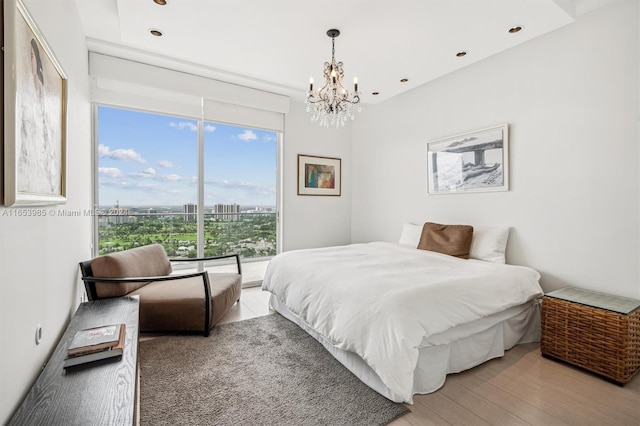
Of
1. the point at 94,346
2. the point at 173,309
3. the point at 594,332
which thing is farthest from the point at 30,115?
the point at 594,332

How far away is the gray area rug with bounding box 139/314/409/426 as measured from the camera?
1752mm

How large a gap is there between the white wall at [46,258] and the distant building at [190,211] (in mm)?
1188

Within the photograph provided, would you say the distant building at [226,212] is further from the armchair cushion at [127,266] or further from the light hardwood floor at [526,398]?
the light hardwood floor at [526,398]

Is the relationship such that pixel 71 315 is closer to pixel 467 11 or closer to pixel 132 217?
pixel 132 217

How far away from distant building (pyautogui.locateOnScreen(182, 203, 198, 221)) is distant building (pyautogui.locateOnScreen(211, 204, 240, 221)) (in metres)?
0.24

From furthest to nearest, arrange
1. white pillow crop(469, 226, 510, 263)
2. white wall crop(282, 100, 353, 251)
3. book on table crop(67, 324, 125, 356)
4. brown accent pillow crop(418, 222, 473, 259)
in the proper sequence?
white wall crop(282, 100, 353, 251) < brown accent pillow crop(418, 222, 473, 259) < white pillow crop(469, 226, 510, 263) < book on table crop(67, 324, 125, 356)

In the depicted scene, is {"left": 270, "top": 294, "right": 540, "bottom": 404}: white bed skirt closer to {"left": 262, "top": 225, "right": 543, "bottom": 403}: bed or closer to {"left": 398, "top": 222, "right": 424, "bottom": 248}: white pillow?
{"left": 262, "top": 225, "right": 543, "bottom": 403}: bed

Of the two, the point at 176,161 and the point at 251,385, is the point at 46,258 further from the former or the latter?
the point at 176,161

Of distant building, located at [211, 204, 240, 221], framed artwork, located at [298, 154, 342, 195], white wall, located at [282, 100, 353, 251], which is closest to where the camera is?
distant building, located at [211, 204, 240, 221]

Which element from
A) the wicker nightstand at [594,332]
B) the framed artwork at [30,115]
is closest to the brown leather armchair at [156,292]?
the framed artwork at [30,115]

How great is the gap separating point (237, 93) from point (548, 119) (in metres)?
3.63

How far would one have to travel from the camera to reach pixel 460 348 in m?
2.18

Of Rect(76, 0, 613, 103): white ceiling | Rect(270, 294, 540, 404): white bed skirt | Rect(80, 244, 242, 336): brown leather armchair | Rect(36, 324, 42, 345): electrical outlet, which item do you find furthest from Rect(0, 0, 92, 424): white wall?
Rect(270, 294, 540, 404): white bed skirt

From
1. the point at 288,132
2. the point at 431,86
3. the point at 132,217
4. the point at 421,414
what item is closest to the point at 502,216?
the point at 431,86
